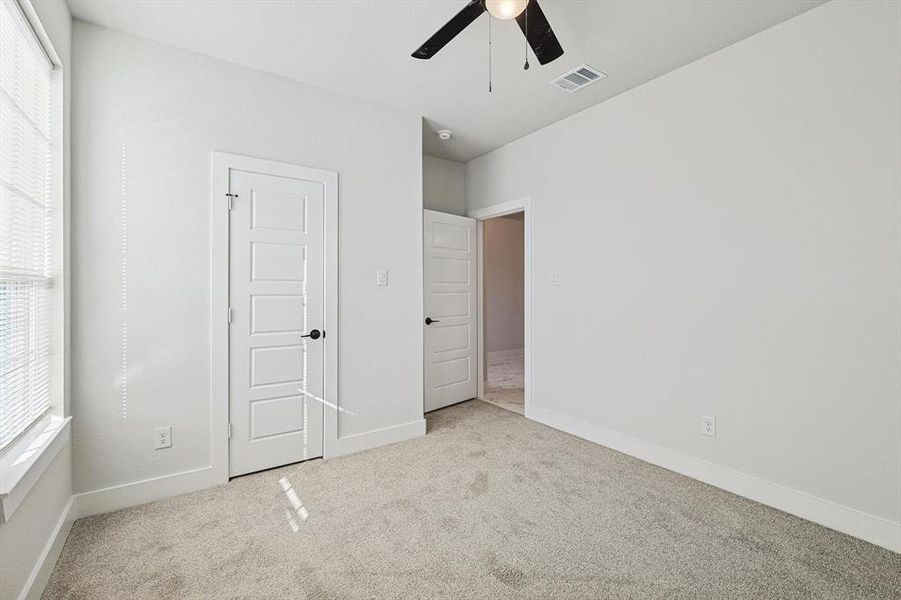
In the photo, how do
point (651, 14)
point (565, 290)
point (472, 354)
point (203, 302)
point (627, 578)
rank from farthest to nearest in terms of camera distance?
point (472, 354)
point (565, 290)
point (203, 302)
point (651, 14)
point (627, 578)

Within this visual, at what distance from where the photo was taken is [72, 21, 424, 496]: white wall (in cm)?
230

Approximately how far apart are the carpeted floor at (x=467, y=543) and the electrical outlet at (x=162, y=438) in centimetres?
32

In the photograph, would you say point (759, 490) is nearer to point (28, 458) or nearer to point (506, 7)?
point (506, 7)

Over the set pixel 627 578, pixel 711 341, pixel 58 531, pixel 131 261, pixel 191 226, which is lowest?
pixel 627 578

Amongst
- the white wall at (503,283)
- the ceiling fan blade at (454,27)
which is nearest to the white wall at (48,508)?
the ceiling fan blade at (454,27)

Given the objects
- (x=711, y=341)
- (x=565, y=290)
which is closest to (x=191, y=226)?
(x=565, y=290)

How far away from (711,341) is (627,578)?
5.26 ft

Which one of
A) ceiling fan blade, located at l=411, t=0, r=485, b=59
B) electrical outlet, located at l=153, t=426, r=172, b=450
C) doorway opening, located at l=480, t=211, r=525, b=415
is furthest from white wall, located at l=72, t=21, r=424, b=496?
doorway opening, located at l=480, t=211, r=525, b=415

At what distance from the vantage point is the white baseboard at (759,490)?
6.66 feet

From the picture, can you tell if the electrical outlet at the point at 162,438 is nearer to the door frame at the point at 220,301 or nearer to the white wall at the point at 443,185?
the door frame at the point at 220,301

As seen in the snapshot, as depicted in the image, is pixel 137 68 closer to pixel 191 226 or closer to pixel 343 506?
pixel 191 226

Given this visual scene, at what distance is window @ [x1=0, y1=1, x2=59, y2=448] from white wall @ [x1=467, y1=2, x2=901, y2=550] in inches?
134

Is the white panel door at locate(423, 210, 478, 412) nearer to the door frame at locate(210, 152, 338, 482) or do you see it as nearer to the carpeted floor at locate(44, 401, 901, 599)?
the carpeted floor at locate(44, 401, 901, 599)

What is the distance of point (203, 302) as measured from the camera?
2605mm
